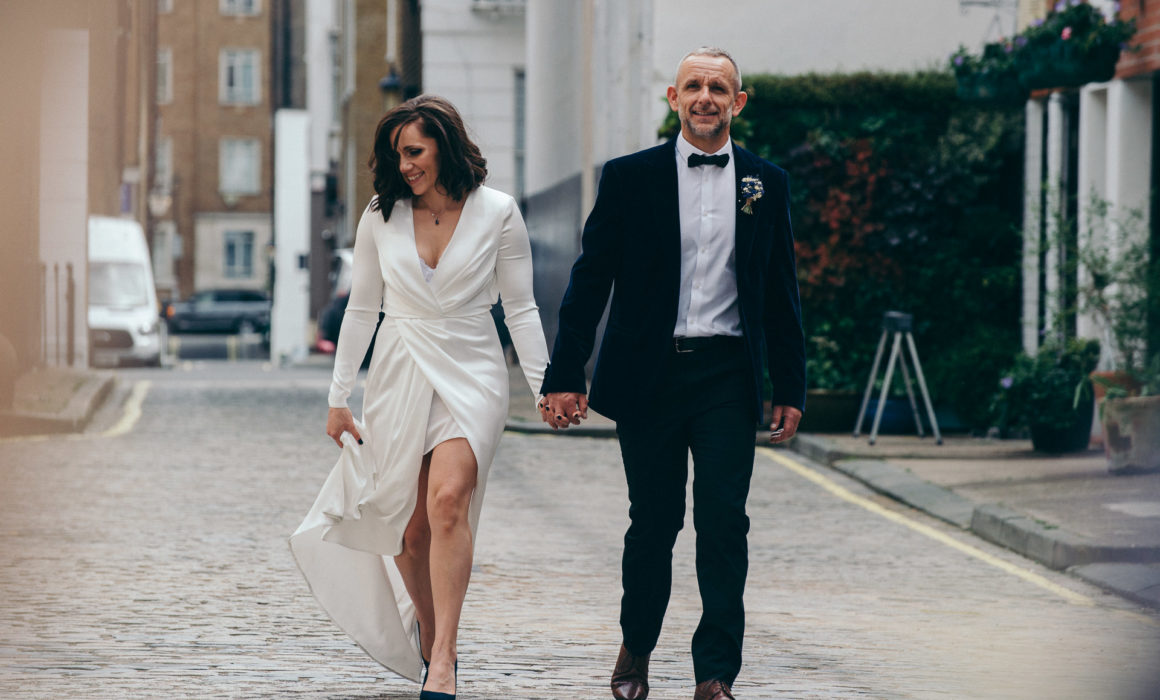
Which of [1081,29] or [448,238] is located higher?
[1081,29]

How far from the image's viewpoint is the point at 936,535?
977 cm

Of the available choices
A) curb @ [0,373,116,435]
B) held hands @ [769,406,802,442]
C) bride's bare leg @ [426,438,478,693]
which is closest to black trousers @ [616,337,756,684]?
held hands @ [769,406,802,442]

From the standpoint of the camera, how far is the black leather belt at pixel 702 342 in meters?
5.06

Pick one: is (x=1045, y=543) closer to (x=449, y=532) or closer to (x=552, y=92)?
(x=449, y=532)

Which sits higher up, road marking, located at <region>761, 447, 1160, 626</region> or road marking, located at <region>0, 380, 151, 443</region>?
road marking, located at <region>761, 447, 1160, 626</region>

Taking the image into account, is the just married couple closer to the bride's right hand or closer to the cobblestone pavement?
the bride's right hand

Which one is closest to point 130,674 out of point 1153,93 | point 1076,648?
point 1076,648

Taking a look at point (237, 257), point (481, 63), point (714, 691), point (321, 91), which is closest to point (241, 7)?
point (237, 257)

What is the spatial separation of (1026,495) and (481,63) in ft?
69.4

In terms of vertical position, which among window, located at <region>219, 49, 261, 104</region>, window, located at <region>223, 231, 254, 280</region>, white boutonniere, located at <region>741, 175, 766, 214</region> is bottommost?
window, located at <region>223, 231, 254, 280</region>

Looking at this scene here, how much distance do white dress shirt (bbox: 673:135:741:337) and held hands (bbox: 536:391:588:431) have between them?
344 mm

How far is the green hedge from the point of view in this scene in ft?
51.8

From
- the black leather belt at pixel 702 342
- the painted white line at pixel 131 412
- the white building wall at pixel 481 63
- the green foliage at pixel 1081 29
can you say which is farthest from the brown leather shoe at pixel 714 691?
the white building wall at pixel 481 63

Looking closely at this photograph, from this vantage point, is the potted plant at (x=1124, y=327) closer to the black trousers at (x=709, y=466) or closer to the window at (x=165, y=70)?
the black trousers at (x=709, y=466)
